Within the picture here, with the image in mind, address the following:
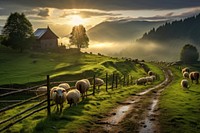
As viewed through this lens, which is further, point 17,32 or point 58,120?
point 17,32

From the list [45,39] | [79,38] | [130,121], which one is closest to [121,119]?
[130,121]

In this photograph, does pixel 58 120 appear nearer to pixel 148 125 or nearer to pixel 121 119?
pixel 121 119

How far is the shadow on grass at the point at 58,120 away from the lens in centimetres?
1758

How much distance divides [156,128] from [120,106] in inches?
336

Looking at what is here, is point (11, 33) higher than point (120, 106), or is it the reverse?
point (11, 33)

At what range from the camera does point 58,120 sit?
19.8m

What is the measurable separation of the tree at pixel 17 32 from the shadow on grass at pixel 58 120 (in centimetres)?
8995

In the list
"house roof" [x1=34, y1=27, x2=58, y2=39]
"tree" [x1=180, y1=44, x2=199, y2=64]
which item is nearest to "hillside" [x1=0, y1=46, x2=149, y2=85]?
"house roof" [x1=34, y1=27, x2=58, y2=39]

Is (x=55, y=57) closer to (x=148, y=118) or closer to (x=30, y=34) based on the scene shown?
(x=30, y=34)

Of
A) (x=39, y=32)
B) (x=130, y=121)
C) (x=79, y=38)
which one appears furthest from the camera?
(x=79, y=38)

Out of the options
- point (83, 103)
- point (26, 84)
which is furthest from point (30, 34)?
point (83, 103)

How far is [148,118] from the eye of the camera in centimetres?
2173

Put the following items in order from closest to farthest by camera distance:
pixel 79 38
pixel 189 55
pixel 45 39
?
pixel 45 39
pixel 79 38
pixel 189 55

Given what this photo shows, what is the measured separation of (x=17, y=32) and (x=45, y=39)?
863 inches
